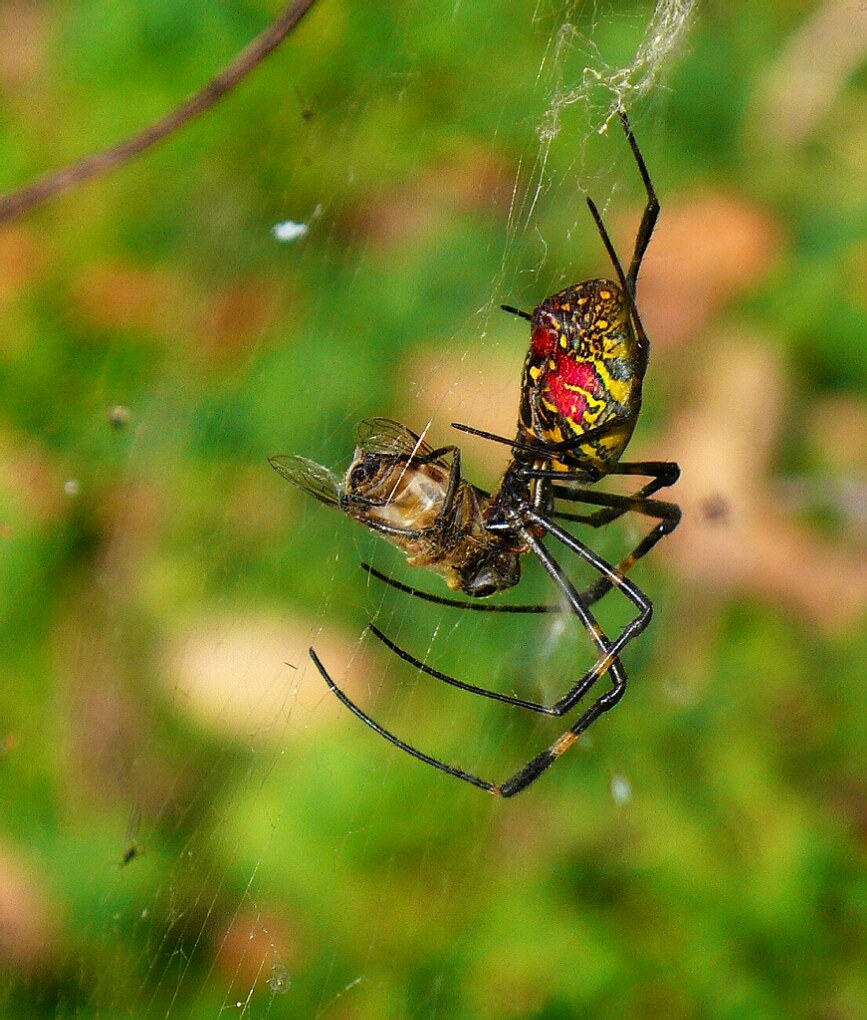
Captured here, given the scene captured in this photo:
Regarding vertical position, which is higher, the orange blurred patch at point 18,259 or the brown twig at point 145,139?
the brown twig at point 145,139

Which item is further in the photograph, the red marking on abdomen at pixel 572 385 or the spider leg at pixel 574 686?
the spider leg at pixel 574 686

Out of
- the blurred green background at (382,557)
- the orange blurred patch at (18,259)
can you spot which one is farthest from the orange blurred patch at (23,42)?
the orange blurred patch at (18,259)

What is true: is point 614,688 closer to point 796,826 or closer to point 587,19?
point 796,826

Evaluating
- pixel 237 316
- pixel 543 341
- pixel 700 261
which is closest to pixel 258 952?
pixel 543 341

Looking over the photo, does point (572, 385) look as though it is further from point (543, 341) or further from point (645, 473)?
point (645, 473)

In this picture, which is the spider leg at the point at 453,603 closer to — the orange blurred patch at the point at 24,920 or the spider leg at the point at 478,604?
the spider leg at the point at 478,604

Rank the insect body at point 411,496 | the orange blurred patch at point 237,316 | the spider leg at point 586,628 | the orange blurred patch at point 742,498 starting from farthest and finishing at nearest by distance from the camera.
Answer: the orange blurred patch at point 742,498 < the orange blurred patch at point 237,316 < the spider leg at point 586,628 < the insect body at point 411,496
